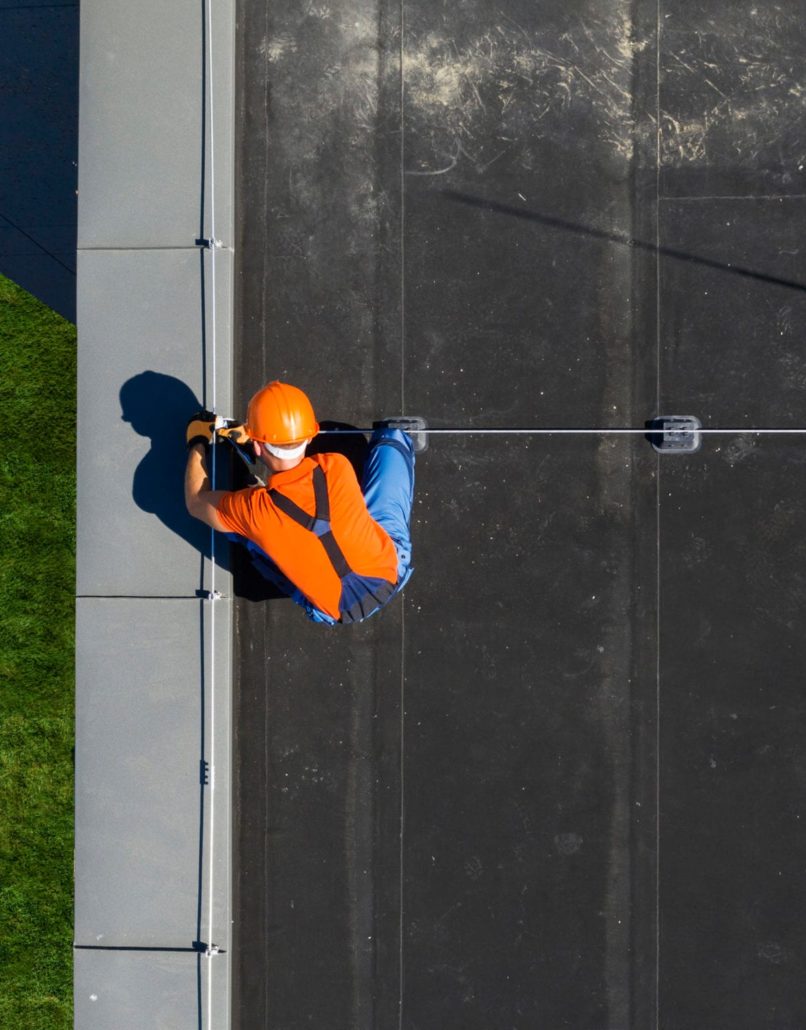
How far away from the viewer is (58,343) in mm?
8062

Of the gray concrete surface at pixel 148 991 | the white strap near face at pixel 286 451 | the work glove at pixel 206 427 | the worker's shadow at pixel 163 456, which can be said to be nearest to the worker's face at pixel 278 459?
the white strap near face at pixel 286 451

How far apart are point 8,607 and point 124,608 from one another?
3882 millimetres

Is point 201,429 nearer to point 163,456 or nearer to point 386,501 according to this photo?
point 163,456

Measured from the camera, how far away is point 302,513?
4.23 metres

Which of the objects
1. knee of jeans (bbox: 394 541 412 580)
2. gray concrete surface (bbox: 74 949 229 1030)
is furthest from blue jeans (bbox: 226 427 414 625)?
gray concrete surface (bbox: 74 949 229 1030)

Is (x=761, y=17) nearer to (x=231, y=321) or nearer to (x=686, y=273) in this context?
(x=686, y=273)

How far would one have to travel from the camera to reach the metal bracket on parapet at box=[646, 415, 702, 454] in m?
4.70

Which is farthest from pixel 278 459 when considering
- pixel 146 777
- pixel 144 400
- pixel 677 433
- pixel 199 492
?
pixel 677 433

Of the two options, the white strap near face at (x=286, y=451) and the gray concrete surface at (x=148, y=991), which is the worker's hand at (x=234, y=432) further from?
the gray concrete surface at (x=148, y=991)

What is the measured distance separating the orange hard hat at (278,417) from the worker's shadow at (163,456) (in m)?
0.50

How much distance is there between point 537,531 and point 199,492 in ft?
5.78

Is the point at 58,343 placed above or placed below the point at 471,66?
below

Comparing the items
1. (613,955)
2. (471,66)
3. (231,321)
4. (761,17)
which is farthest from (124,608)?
(761,17)

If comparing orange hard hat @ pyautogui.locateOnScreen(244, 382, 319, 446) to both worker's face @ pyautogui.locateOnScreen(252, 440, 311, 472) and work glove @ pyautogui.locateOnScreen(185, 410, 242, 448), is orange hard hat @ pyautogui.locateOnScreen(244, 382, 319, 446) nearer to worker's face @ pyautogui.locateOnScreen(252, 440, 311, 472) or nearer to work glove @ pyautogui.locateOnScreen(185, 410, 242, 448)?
worker's face @ pyautogui.locateOnScreen(252, 440, 311, 472)
